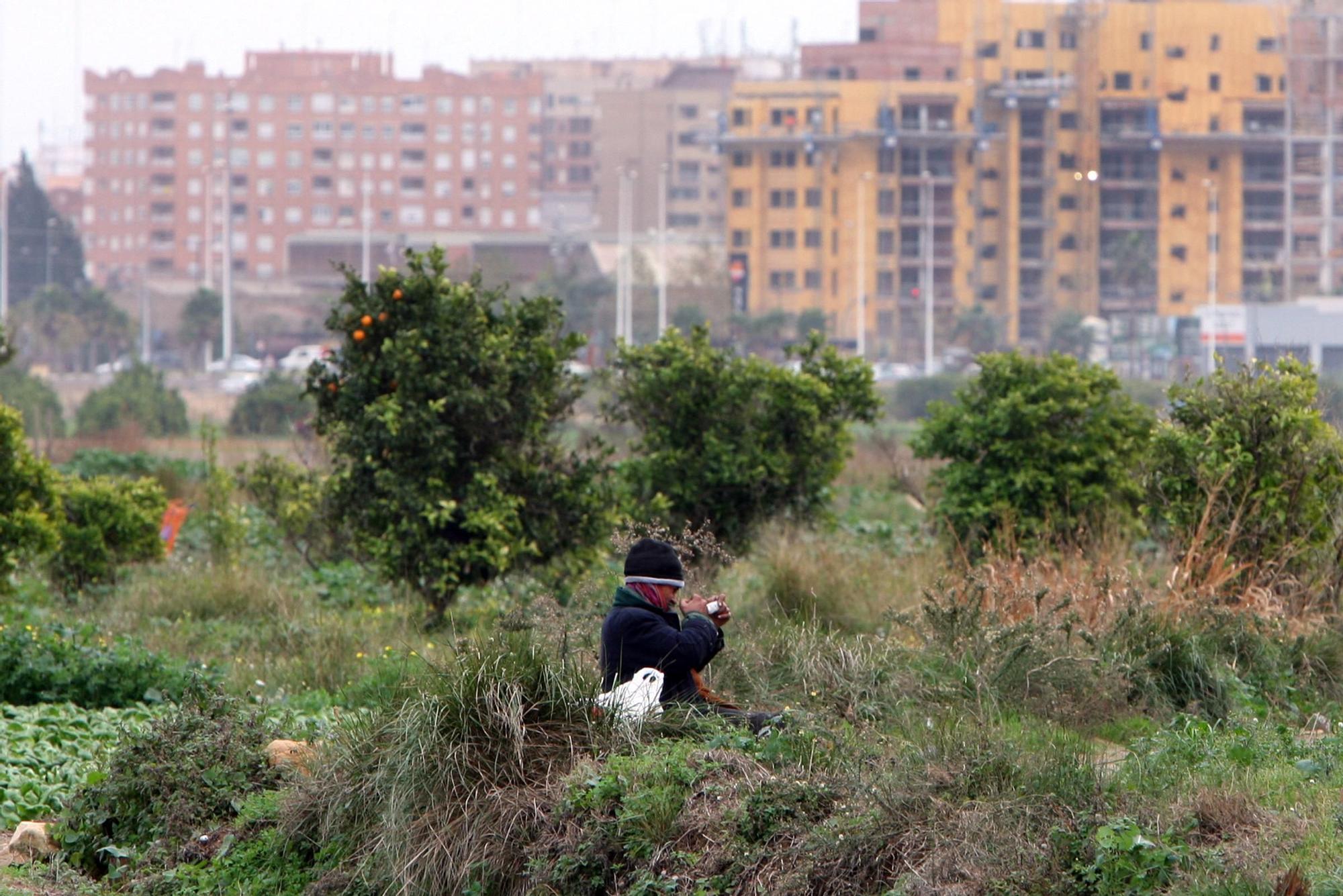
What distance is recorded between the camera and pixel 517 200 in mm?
121062

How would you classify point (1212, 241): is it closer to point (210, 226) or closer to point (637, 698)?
point (210, 226)

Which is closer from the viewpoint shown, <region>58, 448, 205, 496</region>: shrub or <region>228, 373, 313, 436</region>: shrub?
<region>58, 448, 205, 496</region>: shrub

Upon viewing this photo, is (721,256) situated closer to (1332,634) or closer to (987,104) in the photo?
(987,104)

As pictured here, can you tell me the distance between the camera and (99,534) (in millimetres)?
15664

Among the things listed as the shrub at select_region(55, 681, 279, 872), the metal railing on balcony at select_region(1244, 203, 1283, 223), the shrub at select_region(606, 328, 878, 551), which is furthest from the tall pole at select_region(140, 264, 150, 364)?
the shrub at select_region(55, 681, 279, 872)

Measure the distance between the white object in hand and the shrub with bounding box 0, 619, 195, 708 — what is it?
14.7 feet

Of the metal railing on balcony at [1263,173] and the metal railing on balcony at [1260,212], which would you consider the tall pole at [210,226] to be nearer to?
the metal railing on balcony at [1260,212]

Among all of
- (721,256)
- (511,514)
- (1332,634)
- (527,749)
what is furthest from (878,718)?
(721,256)

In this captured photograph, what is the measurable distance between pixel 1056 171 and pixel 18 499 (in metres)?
84.7

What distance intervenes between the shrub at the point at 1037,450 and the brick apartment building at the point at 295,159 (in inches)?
4103

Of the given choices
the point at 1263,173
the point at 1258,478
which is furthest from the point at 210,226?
the point at 1258,478

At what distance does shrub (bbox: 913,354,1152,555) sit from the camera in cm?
1435

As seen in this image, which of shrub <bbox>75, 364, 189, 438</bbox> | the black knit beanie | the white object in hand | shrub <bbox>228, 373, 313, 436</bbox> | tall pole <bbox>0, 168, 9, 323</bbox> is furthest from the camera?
tall pole <bbox>0, 168, 9, 323</bbox>

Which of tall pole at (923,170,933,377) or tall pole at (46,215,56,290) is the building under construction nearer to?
tall pole at (923,170,933,377)
